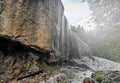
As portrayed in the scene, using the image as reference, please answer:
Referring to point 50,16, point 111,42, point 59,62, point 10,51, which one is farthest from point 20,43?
point 111,42

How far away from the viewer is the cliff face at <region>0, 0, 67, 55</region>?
34.2 ft

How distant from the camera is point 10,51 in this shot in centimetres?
1160

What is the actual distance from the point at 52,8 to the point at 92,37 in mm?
17571

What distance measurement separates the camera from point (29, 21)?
36.2 feet

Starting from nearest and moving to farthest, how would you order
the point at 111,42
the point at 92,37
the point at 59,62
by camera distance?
the point at 59,62, the point at 111,42, the point at 92,37

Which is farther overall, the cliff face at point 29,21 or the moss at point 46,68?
the moss at point 46,68

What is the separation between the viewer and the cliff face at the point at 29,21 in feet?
34.2

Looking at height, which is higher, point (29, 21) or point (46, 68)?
point (29, 21)

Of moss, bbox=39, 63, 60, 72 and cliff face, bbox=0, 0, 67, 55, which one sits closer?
cliff face, bbox=0, 0, 67, 55

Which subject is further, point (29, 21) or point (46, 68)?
point (46, 68)

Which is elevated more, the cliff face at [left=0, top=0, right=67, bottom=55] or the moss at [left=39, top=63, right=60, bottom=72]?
the cliff face at [left=0, top=0, right=67, bottom=55]

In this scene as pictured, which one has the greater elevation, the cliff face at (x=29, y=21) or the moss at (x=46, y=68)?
the cliff face at (x=29, y=21)

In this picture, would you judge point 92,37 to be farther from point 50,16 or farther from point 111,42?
point 50,16

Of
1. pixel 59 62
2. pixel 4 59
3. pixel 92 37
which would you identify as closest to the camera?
pixel 4 59
